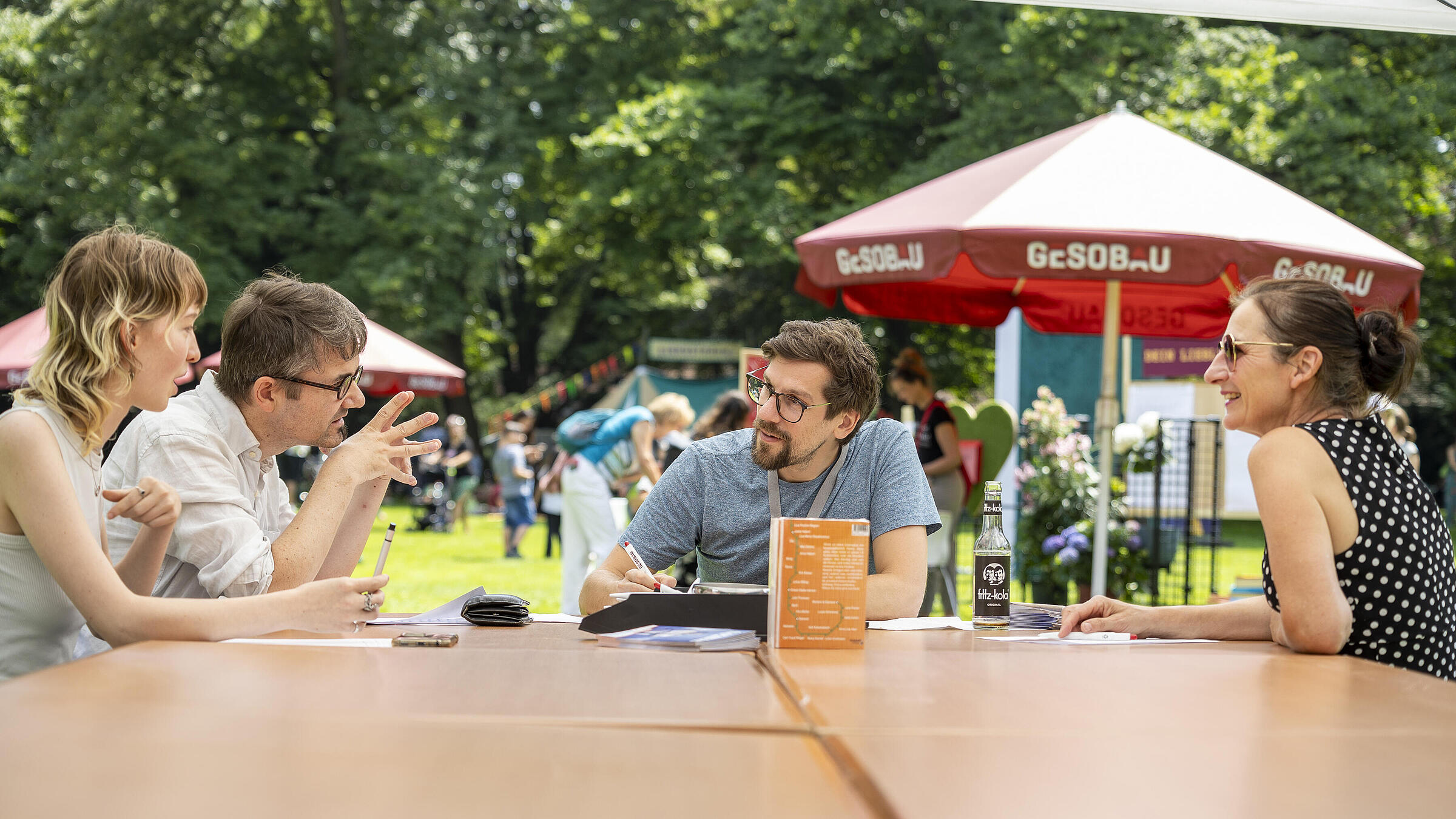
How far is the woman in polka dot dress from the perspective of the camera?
7.15 ft

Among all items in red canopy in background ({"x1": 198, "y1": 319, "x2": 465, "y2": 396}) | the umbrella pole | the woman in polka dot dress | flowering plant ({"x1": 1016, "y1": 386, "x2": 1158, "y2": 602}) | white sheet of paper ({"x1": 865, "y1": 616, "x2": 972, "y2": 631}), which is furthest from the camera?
red canopy in background ({"x1": 198, "y1": 319, "x2": 465, "y2": 396})

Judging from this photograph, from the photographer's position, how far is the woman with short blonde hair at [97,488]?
194 cm

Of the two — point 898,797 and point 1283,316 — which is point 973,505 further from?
point 898,797

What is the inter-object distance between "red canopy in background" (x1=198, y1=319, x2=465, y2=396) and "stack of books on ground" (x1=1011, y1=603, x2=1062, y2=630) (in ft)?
26.7

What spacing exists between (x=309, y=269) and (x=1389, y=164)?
15.1 metres

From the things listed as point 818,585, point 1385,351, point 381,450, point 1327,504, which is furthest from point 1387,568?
point 381,450

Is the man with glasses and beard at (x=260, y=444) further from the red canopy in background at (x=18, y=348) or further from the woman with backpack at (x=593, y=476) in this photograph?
the red canopy in background at (x=18, y=348)

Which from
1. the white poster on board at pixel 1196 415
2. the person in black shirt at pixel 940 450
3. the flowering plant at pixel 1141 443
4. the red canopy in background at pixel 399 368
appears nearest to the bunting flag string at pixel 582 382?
the white poster on board at pixel 1196 415

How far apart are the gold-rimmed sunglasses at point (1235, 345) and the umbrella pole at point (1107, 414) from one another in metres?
2.82

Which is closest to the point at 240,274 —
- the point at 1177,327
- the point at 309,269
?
the point at 309,269

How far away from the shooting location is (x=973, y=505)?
764 cm

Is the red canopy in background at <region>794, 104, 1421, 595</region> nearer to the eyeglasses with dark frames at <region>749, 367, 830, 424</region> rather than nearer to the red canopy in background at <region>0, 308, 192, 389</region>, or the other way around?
the eyeglasses with dark frames at <region>749, 367, 830, 424</region>

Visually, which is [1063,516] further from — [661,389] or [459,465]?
[661,389]

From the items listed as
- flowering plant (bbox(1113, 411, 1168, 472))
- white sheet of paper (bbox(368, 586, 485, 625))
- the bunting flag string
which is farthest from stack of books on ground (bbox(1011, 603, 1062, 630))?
the bunting flag string
